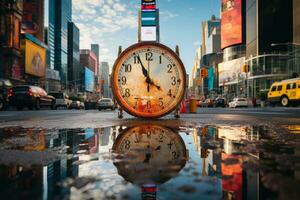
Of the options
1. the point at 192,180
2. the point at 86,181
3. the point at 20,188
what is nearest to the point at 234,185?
the point at 192,180

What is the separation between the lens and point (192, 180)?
148 cm

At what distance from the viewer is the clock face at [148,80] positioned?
5.97 metres

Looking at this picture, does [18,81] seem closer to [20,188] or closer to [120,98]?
[120,98]

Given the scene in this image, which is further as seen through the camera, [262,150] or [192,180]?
[262,150]

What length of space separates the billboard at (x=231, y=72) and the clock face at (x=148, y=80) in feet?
248

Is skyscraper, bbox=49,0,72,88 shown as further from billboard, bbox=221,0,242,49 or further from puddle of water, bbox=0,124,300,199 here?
puddle of water, bbox=0,124,300,199

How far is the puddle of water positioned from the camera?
1.27 metres

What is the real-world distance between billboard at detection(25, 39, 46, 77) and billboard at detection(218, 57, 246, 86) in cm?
5541

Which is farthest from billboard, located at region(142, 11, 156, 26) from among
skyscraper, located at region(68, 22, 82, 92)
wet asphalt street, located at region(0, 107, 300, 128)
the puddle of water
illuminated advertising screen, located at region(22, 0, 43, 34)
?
the puddle of water

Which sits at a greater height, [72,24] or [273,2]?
[72,24]

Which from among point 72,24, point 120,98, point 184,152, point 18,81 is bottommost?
point 184,152

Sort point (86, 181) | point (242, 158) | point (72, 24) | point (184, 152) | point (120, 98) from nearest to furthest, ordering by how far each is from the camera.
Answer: point (86, 181)
point (242, 158)
point (184, 152)
point (120, 98)
point (72, 24)

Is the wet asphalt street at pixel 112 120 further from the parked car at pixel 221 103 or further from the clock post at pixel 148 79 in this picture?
the parked car at pixel 221 103

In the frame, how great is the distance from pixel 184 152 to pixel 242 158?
0.48 meters
